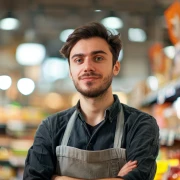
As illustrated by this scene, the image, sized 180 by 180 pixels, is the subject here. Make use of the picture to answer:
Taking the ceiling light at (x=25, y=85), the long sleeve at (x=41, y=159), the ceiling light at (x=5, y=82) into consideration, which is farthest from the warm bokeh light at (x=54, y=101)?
the long sleeve at (x=41, y=159)

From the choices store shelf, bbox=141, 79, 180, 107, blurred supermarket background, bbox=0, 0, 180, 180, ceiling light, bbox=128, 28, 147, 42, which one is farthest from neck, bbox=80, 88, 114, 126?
ceiling light, bbox=128, 28, 147, 42

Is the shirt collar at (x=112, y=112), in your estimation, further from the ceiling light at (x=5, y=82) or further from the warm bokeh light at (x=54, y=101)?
the warm bokeh light at (x=54, y=101)

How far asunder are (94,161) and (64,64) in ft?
54.5

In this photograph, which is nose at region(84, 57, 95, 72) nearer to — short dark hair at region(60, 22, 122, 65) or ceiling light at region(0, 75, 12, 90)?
short dark hair at region(60, 22, 122, 65)

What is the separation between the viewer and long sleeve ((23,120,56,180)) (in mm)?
2723

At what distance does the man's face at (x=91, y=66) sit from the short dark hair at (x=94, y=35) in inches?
0.9

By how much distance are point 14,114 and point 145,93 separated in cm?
474

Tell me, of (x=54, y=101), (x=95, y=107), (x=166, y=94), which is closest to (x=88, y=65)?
(x=95, y=107)

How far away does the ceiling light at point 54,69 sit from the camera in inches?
754

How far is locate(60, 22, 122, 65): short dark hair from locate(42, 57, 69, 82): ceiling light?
16.1m

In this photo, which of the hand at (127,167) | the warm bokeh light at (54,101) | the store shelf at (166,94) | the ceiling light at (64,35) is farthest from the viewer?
the warm bokeh light at (54,101)

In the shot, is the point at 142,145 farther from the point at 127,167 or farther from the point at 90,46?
the point at 90,46

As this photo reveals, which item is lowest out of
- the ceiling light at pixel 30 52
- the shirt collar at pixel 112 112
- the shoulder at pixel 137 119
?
the shoulder at pixel 137 119

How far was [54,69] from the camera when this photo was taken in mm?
19422
